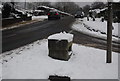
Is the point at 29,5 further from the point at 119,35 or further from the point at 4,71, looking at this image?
the point at 4,71

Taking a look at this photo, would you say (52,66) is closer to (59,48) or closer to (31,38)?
(59,48)

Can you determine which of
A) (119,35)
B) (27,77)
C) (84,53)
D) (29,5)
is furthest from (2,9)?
(29,5)

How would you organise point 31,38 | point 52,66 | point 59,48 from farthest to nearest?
point 31,38, point 59,48, point 52,66

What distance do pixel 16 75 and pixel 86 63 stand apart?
278 cm

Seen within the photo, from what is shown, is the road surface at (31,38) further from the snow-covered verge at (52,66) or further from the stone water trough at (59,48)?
the stone water trough at (59,48)

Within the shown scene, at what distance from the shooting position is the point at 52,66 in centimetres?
794

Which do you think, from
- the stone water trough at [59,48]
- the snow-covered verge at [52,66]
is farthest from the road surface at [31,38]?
the stone water trough at [59,48]

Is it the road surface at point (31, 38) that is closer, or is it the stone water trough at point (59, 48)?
the stone water trough at point (59, 48)

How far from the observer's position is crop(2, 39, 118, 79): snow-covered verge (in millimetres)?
7418

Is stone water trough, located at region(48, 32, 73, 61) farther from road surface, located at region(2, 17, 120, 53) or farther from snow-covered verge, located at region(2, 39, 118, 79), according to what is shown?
road surface, located at region(2, 17, 120, 53)

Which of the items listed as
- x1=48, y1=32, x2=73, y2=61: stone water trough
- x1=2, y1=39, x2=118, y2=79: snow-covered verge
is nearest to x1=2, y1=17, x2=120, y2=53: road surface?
x1=2, y1=39, x2=118, y2=79: snow-covered verge

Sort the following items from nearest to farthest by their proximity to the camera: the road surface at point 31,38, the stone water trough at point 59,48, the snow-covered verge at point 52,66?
1. the snow-covered verge at point 52,66
2. the stone water trough at point 59,48
3. the road surface at point 31,38

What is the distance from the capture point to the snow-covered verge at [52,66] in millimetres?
7418

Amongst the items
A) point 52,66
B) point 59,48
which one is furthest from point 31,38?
point 52,66
